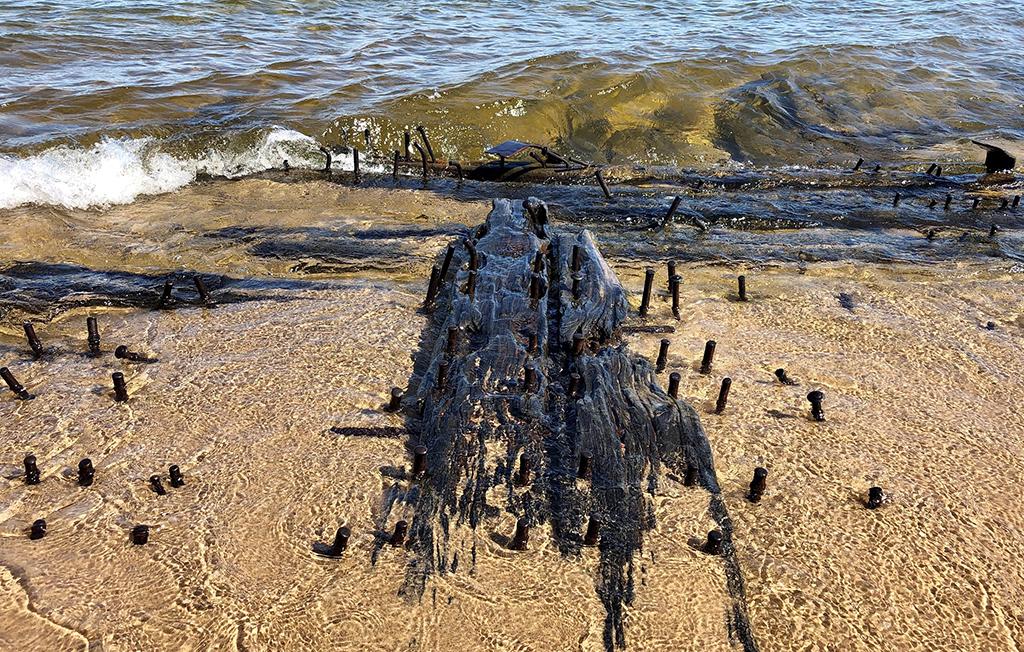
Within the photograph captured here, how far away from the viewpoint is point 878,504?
4.51 metres

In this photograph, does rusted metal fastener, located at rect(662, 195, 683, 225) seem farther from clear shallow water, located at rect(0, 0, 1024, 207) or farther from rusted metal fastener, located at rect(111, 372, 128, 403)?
rusted metal fastener, located at rect(111, 372, 128, 403)

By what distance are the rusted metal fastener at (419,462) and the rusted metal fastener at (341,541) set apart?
22.6 inches

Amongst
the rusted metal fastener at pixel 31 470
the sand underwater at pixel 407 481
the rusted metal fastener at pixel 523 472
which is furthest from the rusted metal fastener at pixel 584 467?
the rusted metal fastener at pixel 31 470

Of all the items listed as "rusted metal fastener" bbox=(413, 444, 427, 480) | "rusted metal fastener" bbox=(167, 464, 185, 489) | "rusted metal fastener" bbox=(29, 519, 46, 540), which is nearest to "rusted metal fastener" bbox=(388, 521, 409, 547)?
"rusted metal fastener" bbox=(413, 444, 427, 480)

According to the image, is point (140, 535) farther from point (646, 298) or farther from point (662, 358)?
point (646, 298)

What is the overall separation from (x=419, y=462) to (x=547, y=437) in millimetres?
795

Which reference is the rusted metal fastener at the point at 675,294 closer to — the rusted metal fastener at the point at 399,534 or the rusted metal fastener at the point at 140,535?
the rusted metal fastener at the point at 399,534

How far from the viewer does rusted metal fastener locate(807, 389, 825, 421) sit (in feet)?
17.2

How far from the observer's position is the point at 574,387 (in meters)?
4.95

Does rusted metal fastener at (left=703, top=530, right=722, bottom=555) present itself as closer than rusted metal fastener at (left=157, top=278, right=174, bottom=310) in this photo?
Yes

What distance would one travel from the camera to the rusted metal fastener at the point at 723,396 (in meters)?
5.18

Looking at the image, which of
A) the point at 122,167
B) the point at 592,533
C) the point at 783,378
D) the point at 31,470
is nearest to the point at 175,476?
the point at 31,470

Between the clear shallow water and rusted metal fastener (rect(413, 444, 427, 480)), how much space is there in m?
7.79

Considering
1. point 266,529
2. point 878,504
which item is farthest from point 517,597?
point 878,504
